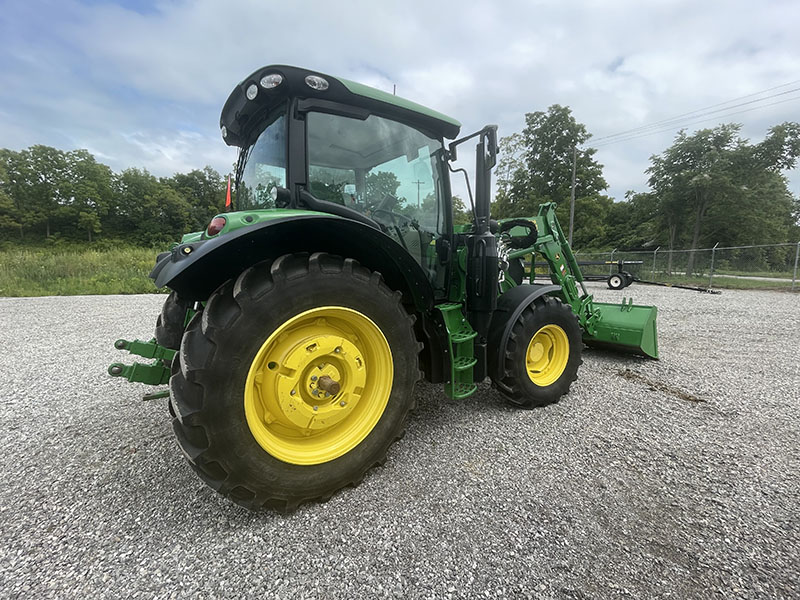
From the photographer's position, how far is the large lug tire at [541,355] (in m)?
2.68

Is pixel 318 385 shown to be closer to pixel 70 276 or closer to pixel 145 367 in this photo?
pixel 145 367

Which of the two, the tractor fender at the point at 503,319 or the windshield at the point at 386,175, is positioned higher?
the windshield at the point at 386,175

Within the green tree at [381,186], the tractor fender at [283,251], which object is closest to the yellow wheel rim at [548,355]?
the tractor fender at [283,251]

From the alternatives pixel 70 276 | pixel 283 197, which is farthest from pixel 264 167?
pixel 70 276

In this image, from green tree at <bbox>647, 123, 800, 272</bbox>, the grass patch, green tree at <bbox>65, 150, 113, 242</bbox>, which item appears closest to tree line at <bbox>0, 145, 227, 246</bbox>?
green tree at <bbox>65, 150, 113, 242</bbox>

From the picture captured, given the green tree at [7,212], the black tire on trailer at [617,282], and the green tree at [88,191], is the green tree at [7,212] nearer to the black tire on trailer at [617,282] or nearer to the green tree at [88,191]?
the green tree at [88,191]

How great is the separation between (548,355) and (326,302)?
88.8 inches

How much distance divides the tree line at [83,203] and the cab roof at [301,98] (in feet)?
135

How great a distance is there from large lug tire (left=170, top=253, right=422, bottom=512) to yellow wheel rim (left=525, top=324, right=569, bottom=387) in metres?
1.45

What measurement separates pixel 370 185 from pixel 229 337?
133cm

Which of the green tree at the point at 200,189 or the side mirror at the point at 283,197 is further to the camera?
the green tree at the point at 200,189

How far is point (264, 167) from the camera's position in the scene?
223cm

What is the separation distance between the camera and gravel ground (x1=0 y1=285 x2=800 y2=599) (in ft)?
4.34

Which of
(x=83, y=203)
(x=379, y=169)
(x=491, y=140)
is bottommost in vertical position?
(x=379, y=169)
